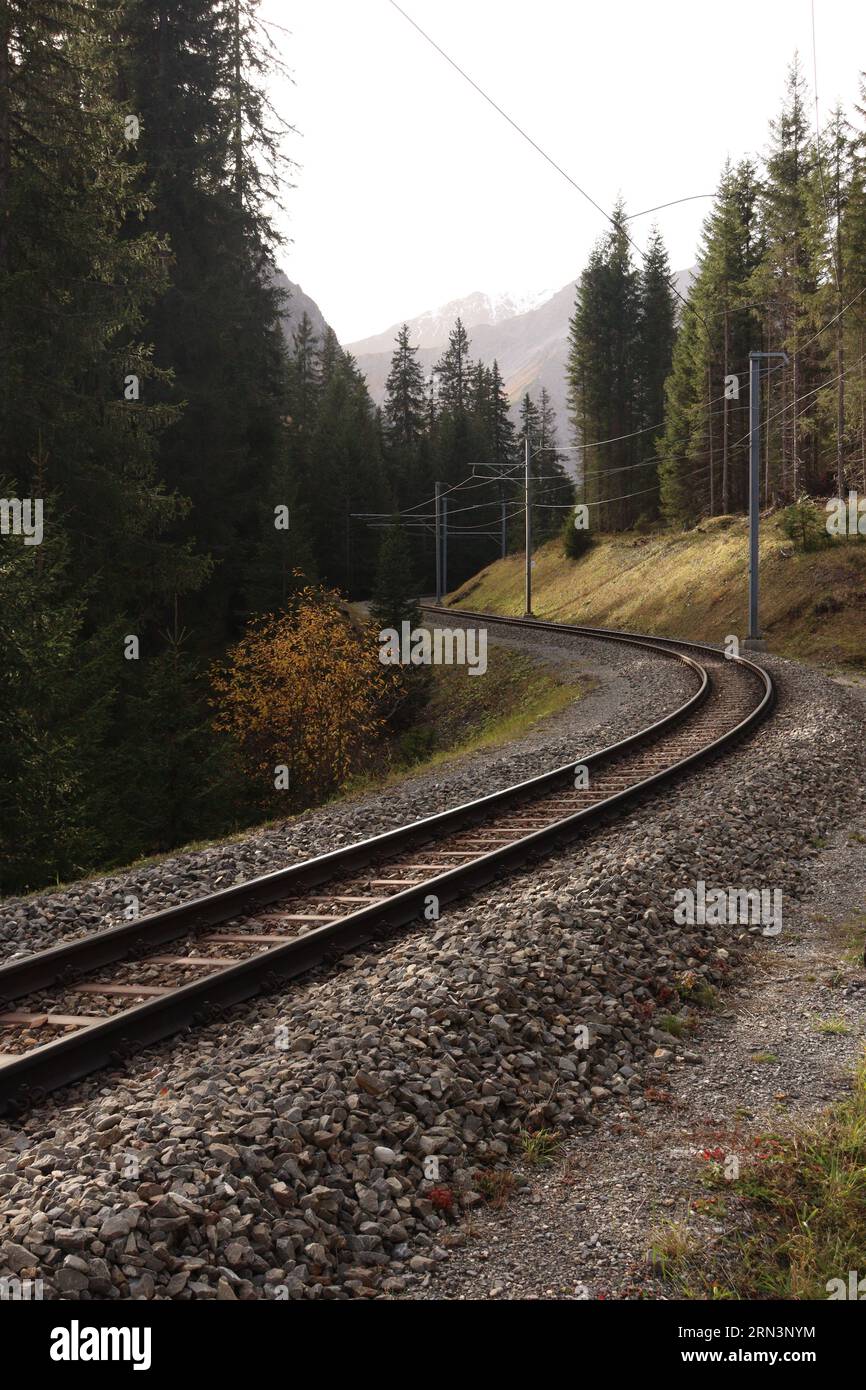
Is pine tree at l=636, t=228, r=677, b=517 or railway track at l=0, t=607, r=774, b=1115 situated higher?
pine tree at l=636, t=228, r=677, b=517

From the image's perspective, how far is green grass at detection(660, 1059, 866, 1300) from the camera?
392 centimetres

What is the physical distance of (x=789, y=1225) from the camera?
431cm

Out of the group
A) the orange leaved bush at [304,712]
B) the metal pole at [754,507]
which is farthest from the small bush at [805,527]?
the orange leaved bush at [304,712]

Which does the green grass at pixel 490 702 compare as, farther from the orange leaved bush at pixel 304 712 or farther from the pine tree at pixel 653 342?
the pine tree at pixel 653 342

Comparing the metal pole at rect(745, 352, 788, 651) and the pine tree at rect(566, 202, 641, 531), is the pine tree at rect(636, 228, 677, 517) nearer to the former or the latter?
the pine tree at rect(566, 202, 641, 531)

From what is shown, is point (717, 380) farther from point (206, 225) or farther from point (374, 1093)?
point (374, 1093)

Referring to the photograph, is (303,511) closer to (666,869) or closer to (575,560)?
(575,560)

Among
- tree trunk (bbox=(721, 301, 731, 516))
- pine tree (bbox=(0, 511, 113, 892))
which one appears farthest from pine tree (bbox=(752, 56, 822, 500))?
pine tree (bbox=(0, 511, 113, 892))

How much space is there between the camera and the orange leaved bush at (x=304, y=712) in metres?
22.7

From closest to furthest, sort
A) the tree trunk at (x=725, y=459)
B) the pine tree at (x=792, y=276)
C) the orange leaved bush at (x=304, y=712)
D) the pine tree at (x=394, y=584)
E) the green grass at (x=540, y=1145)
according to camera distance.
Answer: the green grass at (x=540, y=1145) → the orange leaved bush at (x=304, y=712) → the pine tree at (x=394, y=584) → the pine tree at (x=792, y=276) → the tree trunk at (x=725, y=459)

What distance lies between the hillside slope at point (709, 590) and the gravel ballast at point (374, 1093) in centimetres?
2148

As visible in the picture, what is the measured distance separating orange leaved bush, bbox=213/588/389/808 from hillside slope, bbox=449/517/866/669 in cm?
1304
